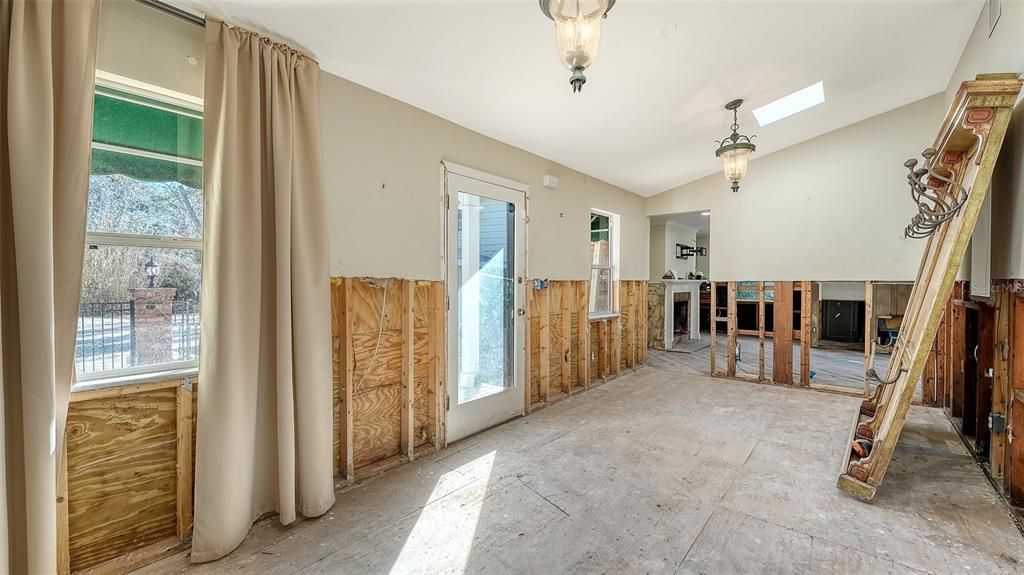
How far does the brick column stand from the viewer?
1.89 meters

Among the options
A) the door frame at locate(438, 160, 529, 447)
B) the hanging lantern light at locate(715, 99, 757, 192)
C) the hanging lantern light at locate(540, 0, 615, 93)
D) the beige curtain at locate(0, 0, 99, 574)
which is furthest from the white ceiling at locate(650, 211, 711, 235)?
the beige curtain at locate(0, 0, 99, 574)

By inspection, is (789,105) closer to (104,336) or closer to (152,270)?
(152,270)

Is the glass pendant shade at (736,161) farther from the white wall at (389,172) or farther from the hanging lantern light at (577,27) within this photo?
the hanging lantern light at (577,27)

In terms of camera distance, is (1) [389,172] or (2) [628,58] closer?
(2) [628,58]

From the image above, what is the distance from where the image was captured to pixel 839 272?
462cm

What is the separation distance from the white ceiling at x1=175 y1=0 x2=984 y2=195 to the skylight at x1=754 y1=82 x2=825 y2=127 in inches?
4.3

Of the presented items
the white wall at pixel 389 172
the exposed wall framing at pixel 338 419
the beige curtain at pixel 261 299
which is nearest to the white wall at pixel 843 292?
the exposed wall framing at pixel 338 419

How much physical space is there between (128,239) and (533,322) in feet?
10.1

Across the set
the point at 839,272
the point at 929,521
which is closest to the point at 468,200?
the point at 929,521

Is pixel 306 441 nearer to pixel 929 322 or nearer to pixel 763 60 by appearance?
pixel 929 322

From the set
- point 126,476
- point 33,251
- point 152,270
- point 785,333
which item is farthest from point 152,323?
point 785,333

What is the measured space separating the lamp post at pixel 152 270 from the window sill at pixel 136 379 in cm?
43

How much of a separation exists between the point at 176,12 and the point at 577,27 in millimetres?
1895

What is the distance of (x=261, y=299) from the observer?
205 centimetres
